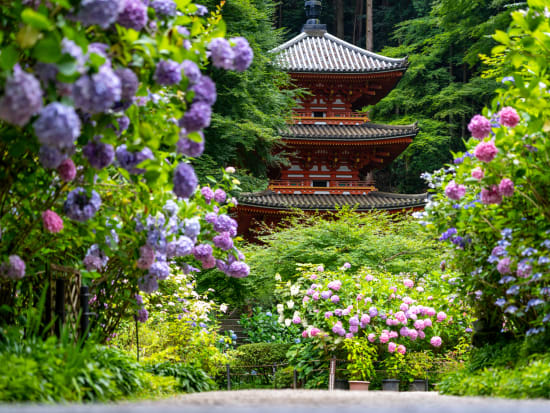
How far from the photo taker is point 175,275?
1074 cm

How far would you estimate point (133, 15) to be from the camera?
12.6 ft

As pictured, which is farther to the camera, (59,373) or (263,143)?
(263,143)

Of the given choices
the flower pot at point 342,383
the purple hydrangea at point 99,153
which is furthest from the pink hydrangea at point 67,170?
the flower pot at point 342,383

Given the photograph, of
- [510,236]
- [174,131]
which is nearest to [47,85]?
[174,131]

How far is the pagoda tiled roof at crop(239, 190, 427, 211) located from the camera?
21000 millimetres

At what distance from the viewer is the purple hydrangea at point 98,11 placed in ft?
11.3

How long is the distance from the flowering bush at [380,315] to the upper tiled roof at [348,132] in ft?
33.7

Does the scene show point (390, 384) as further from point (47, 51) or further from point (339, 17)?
point (339, 17)

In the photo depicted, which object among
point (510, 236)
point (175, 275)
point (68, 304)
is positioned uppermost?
point (510, 236)

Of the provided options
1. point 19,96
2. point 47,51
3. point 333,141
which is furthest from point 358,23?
point 19,96

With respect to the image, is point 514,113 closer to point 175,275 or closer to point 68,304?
point 68,304

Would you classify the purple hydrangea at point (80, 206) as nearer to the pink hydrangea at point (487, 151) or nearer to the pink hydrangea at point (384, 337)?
the pink hydrangea at point (487, 151)

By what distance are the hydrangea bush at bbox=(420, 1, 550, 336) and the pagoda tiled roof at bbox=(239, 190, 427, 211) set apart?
1317 centimetres

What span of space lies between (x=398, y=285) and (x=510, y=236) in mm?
5968
